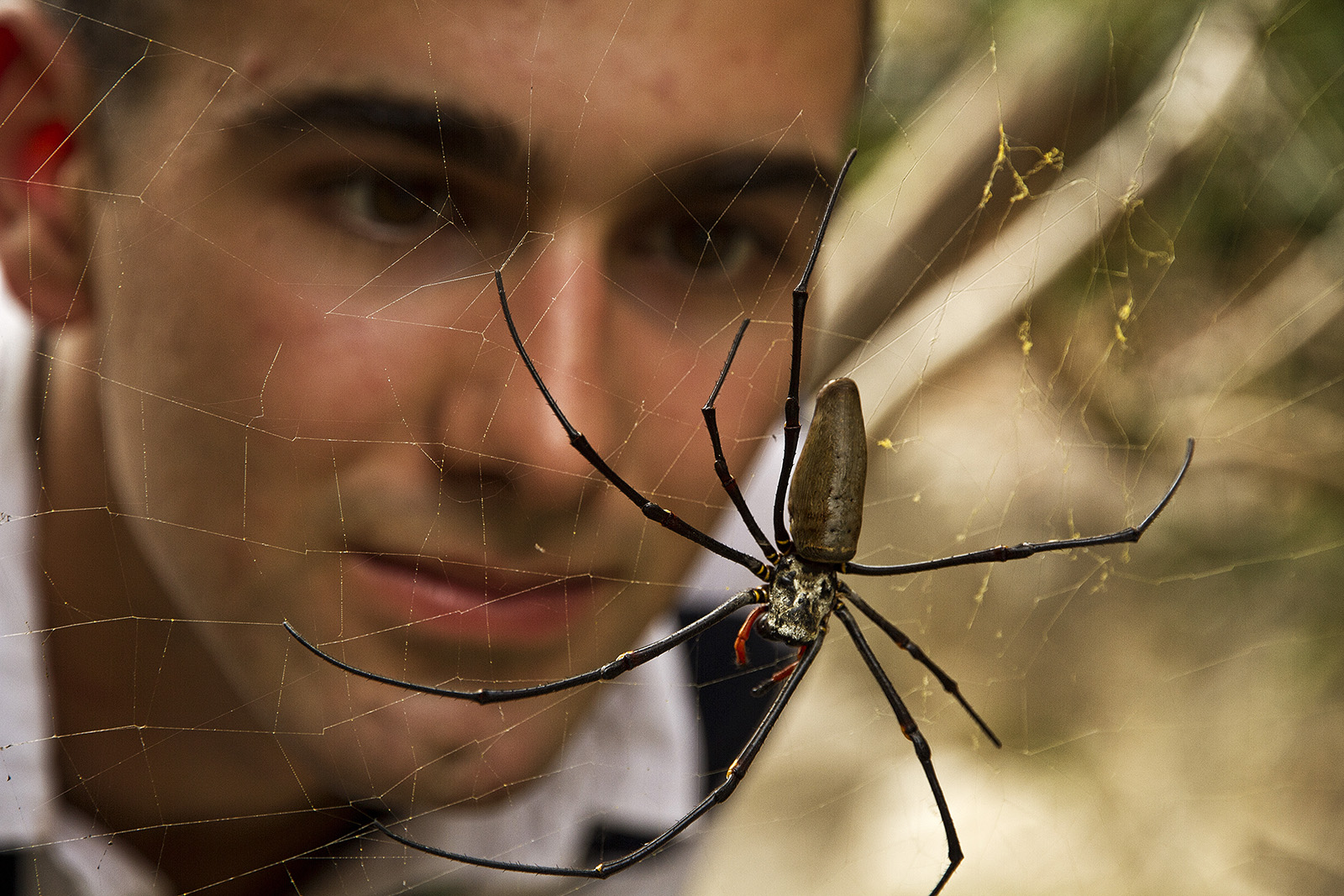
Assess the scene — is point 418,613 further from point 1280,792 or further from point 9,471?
point 1280,792

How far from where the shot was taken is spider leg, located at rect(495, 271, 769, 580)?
1.82ft

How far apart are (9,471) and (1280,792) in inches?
84.5

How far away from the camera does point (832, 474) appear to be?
0.59 metres

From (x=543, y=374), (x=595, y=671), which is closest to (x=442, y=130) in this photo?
(x=543, y=374)

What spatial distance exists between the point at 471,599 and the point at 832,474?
12.3 inches

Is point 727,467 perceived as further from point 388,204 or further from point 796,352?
point 388,204

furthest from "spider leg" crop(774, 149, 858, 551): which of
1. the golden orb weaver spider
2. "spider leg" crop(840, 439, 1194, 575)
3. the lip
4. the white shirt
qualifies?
the white shirt

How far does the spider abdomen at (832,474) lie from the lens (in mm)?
583

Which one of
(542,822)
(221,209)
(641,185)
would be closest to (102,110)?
(221,209)

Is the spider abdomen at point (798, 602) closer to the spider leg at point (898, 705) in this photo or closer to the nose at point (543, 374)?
the spider leg at point (898, 705)

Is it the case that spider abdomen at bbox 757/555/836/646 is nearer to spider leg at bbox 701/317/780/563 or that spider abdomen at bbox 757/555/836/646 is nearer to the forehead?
spider leg at bbox 701/317/780/563

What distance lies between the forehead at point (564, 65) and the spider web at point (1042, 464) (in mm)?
58

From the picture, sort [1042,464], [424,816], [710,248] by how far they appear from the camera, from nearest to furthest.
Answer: [710,248]
[424,816]
[1042,464]

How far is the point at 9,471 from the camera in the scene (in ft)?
1.73
